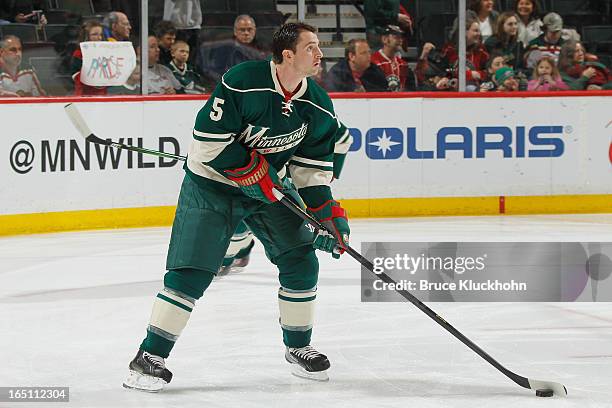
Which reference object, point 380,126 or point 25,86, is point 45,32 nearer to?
point 25,86

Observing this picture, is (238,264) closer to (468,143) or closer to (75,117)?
(75,117)

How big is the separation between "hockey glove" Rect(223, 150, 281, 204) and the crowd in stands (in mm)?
3758

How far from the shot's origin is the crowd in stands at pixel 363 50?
286 inches

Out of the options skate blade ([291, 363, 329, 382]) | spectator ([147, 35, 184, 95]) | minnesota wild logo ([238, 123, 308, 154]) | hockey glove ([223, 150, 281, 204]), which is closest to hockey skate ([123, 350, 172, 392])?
skate blade ([291, 363, 329, 382])

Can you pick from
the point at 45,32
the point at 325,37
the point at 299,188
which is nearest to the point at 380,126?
the point at 325,37

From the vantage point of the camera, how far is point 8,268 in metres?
6.03

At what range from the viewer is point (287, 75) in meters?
3.61

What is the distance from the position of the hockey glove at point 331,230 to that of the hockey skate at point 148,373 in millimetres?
606

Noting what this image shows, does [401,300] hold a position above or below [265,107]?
below

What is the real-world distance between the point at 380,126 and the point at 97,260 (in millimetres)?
2350

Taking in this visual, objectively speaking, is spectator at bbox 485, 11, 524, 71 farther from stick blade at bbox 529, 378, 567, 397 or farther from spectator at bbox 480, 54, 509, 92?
stick blade at bbox 529, 378, 567, 397

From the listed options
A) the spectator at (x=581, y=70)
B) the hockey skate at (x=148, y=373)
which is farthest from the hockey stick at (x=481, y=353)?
the spectator at (x=581, y=70)

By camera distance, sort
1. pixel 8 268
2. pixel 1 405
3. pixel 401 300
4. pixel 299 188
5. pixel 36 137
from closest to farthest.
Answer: pixel 1 405 → pixel 299 188 → pixel 401 300 → pixel 8 268 → pixel 36 137

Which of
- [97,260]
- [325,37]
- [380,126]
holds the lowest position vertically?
[97,260]
